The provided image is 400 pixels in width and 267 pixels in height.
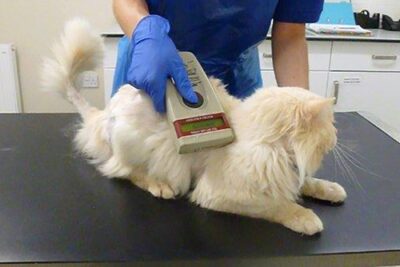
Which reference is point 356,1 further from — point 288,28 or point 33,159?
point 33,159

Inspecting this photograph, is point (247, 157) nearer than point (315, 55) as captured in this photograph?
Yes

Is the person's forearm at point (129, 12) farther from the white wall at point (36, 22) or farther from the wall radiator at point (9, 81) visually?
the wall radiator at point (9, 81)

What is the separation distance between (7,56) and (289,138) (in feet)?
7.09

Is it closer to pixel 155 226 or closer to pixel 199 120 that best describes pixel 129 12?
pixel 199 120

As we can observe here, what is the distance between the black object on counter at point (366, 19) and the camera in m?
2.76

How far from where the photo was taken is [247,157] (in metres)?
0.74

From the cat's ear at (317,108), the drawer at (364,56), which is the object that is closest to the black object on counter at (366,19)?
the drawer at (364,56)

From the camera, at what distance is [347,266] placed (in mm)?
690

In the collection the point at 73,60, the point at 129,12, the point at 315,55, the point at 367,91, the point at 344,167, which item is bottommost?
the point at 367,91

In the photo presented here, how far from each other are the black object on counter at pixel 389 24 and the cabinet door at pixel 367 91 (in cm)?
36

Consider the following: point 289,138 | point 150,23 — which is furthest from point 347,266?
point 150,23

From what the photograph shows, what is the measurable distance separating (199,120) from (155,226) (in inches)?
7.3

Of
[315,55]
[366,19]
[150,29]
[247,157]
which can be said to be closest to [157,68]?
[150,29]

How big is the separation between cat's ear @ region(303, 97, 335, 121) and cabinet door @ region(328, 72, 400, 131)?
1.82 metres
